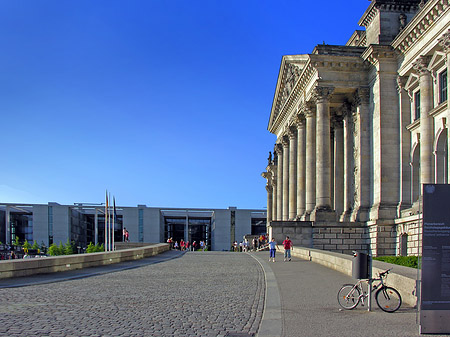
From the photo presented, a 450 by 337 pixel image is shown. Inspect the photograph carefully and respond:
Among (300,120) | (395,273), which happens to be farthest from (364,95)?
(395,273)

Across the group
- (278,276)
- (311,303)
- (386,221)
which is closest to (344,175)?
(386,221)

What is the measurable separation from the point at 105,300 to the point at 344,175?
3481 centimetres

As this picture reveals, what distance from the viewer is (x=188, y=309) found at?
1380 cm

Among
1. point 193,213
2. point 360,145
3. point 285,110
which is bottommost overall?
point 193,213

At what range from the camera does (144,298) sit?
15.7m

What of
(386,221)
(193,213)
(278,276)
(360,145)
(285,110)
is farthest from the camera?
(193,213)

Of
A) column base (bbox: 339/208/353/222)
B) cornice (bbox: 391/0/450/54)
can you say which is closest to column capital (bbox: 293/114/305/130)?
column base (bbox: 339/208/353/222)

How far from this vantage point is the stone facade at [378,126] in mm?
34188

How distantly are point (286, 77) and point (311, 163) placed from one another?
1331cm

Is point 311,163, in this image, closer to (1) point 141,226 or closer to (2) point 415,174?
(2) point 415,174

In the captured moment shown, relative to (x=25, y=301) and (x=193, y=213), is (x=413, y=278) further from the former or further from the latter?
(x=193, y=213)

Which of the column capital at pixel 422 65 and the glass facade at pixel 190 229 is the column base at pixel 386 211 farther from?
the glass facade at pixel 190 229

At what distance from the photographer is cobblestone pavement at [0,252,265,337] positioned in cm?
1113

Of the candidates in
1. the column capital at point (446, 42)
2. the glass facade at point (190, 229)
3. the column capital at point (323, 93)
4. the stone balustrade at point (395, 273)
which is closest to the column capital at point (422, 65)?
the column capital at point (446, 42)
